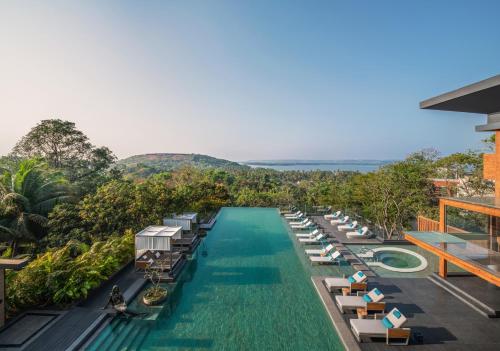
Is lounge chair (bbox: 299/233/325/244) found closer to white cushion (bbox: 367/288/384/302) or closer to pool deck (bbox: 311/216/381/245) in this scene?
pool deck (bbox: 311/216/381/245)

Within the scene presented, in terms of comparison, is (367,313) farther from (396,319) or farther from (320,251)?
(320,251)

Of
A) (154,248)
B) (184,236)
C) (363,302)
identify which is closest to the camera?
(363,302)

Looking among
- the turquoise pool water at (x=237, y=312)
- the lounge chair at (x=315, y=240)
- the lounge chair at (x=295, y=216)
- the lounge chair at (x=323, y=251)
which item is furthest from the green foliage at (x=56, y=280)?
the lounge chair at (x=295, y=216)

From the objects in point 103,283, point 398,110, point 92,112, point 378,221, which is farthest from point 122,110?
point 398,110

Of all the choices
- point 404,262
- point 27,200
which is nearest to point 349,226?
point 404,262

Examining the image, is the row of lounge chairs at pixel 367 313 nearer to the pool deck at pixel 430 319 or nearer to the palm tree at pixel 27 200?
the pool deck at pixel 430 319

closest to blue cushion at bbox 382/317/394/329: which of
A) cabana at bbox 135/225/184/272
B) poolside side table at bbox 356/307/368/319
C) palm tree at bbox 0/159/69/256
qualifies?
poolside side table at bbox 356/307/368/319
